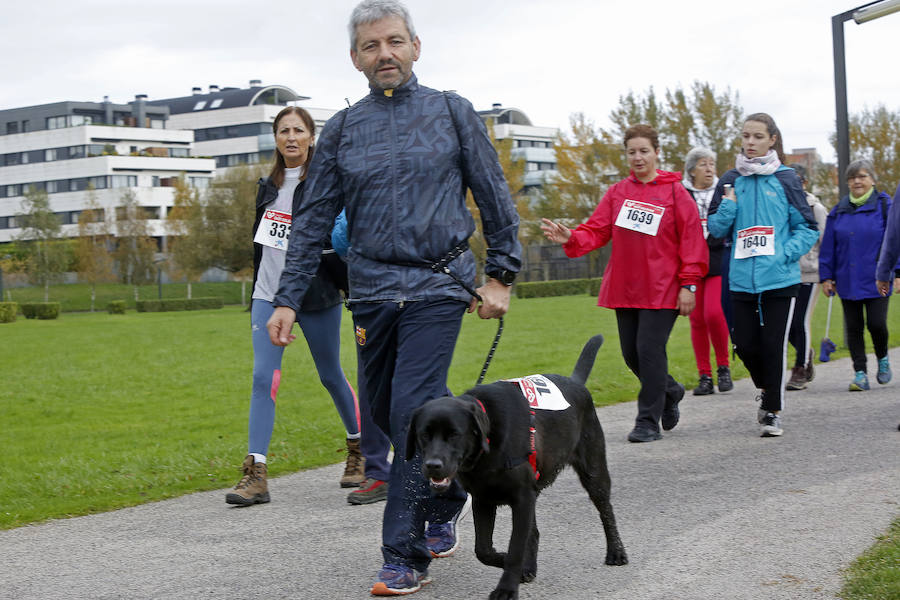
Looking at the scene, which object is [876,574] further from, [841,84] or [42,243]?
[42,243]

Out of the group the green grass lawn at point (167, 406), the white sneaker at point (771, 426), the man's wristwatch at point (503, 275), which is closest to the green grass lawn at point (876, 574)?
the man's wristwatch at point (503, 275)

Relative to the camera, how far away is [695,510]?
530 cm

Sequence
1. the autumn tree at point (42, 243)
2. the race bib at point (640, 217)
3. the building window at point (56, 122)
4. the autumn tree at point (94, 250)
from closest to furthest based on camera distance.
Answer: the race bib at point (640, 217), the autumn tree at point (42, 243), the autumn tree at point (94, 250), the building window at point (56, 122)

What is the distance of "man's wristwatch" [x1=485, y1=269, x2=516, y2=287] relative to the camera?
4301 mm

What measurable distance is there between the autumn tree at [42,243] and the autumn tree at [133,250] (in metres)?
3.51

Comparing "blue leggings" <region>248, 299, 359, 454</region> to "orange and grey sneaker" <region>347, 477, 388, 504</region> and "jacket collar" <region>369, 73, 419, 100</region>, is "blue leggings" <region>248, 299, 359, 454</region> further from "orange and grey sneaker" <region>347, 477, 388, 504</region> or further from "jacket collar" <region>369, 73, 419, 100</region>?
"jacket collar" <region>369, 73, 419, 100</region>

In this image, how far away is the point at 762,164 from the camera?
295 inches

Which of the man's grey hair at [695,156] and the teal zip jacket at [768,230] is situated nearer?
the teal zip jacket at [768,230]

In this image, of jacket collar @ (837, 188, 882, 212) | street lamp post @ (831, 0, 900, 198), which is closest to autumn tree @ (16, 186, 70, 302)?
street lamp post @ (831, 0, 900, 198)

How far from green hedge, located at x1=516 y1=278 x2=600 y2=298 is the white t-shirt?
4419 cm

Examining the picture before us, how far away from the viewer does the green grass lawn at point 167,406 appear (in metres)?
6.89

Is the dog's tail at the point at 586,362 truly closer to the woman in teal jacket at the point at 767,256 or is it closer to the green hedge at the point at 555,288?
the woman in teal jacket at the point at 767,256

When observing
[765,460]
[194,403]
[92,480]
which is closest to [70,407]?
[194,403]

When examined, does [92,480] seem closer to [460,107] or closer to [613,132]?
[460,107]
